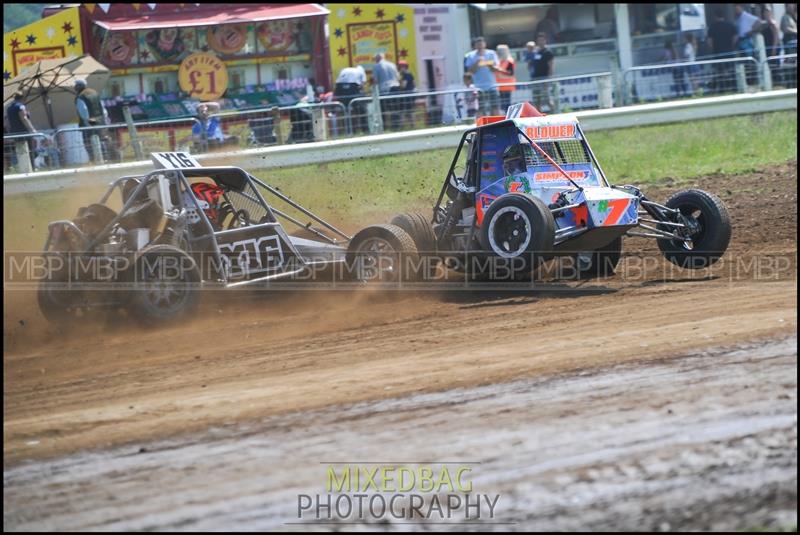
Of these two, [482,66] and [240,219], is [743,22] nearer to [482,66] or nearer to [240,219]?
[482,66]

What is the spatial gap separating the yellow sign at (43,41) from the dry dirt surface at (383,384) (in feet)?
43.0

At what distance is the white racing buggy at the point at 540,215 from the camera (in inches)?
356

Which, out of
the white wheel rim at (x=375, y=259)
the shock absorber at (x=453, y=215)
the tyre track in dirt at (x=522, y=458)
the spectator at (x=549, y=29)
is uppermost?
the spectator at (x=549, y=29)

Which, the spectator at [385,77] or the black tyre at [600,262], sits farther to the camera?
the spectator at [385,77]

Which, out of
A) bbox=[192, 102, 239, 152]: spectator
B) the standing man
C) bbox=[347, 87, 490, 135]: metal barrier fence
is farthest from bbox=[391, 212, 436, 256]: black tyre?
the standing man

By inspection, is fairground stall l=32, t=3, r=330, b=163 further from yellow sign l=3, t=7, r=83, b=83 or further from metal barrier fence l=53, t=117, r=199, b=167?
metal barrier fence l=53, t=117, r=199, b=167

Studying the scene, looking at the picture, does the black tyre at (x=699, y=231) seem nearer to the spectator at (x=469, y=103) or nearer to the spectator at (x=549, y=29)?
the spectator at (x=469, y=103)

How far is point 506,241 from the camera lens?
919cm

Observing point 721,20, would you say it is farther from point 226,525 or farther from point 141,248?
point 226,525

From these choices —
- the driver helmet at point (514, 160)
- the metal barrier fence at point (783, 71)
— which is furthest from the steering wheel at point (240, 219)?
the metal barrier fence at point (783, 71)

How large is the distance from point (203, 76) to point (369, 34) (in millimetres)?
3301

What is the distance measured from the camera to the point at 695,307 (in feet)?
25.9

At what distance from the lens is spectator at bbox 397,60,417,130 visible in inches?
637

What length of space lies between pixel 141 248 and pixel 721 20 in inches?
579
